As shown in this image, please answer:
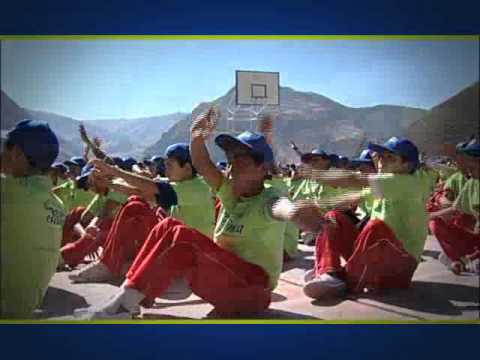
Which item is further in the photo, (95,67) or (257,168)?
(95,67)

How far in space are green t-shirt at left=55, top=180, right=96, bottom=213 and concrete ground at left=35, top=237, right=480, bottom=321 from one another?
0.33 metres

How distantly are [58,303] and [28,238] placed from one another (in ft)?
1.12

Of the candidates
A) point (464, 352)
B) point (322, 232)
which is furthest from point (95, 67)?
point (464, 352)

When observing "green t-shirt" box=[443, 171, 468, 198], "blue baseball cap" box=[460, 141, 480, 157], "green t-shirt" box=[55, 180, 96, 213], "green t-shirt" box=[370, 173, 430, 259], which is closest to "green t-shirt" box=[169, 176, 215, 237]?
"green t-shirt" box=[55, 180, 96, 213]

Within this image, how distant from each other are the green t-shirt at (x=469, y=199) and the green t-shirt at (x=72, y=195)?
1726 millimetres

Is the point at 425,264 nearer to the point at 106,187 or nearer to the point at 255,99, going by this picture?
the point at 255,99

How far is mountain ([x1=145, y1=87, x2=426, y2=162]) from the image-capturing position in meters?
2.52

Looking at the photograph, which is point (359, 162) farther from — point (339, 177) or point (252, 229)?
point (252, 229)

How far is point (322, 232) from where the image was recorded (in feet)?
8.21

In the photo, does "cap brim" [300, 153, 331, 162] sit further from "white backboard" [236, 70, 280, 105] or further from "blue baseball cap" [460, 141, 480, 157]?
"blue baseball cap" [460, 141, 480, 157]

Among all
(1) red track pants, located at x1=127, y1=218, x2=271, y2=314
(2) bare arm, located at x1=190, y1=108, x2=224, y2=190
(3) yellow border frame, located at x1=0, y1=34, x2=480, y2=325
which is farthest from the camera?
(3) yellow border frame, located at x1=0, y1=34, x2=480, y2=325

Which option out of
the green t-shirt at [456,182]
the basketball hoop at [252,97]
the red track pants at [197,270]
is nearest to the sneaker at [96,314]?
the red track pants at [197,270]
